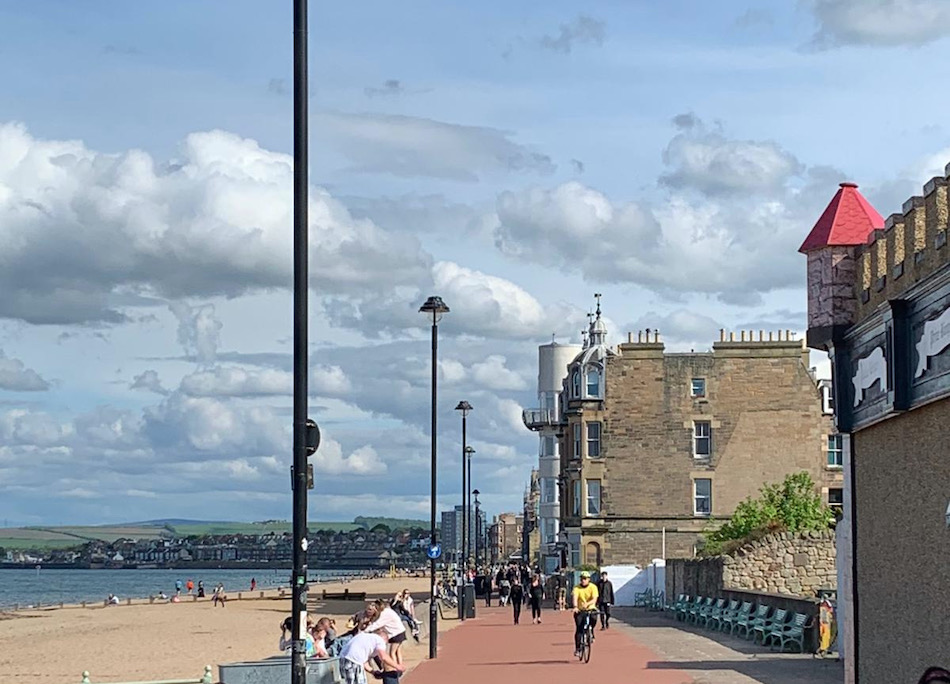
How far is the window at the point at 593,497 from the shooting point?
63.9 meters

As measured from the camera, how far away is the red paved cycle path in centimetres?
2430

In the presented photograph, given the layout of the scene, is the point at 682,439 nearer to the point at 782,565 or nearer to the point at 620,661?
the point at 782,565

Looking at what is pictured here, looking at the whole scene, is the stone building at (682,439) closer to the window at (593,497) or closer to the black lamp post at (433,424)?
the window at (593,497)

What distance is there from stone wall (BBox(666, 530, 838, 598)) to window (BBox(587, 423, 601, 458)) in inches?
914

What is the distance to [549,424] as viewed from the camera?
88562 millimetres

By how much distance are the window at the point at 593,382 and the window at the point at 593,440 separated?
1.31m

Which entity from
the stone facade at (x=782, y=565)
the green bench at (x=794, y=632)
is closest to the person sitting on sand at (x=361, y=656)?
the green bench at (x=794, y=632)

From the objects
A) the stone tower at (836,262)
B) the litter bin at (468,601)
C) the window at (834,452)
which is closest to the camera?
the stone tower at (836,262)

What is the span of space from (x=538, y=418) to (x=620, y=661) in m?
62.6

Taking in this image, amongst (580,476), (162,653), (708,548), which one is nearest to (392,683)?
(162,653)

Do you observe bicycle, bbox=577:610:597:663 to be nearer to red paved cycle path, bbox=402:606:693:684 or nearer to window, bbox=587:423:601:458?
red paved cycle path, bbox=402:606:693:684

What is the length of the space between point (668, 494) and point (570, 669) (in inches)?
1510

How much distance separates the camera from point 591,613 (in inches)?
1087

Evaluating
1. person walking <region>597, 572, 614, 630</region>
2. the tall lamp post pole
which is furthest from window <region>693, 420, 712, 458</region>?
the tall lamp post pole
